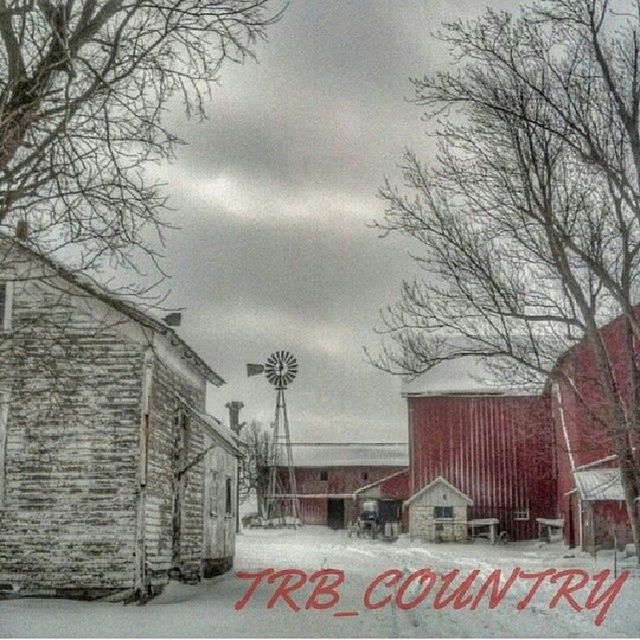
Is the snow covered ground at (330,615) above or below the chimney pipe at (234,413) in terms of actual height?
below

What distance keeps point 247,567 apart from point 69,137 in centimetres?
1730

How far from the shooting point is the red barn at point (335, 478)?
202 ft

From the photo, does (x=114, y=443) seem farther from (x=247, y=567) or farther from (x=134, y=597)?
(x=247, y=567)

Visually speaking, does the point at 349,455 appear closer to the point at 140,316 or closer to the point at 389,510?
the point at 389,510

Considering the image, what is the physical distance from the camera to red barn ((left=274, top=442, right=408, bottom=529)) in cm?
6172

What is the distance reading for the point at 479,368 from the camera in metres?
44.7

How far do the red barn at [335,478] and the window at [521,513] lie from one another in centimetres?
2103

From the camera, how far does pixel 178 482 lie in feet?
63.6

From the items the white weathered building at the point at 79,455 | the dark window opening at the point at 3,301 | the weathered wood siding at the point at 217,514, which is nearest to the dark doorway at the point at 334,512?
the weathered wood siding at the point at 217,514

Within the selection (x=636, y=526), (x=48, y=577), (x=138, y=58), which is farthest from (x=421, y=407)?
(x=138, y=58)

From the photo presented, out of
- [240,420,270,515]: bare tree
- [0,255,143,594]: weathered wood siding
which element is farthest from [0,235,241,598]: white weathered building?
[240,420,270,515]: bare tree

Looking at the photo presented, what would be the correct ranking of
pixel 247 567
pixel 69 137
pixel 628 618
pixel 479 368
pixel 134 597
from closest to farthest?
pixel 69 137, pixel 628 618, pixel 134 597, pixel 247 567, pixel 479 368
